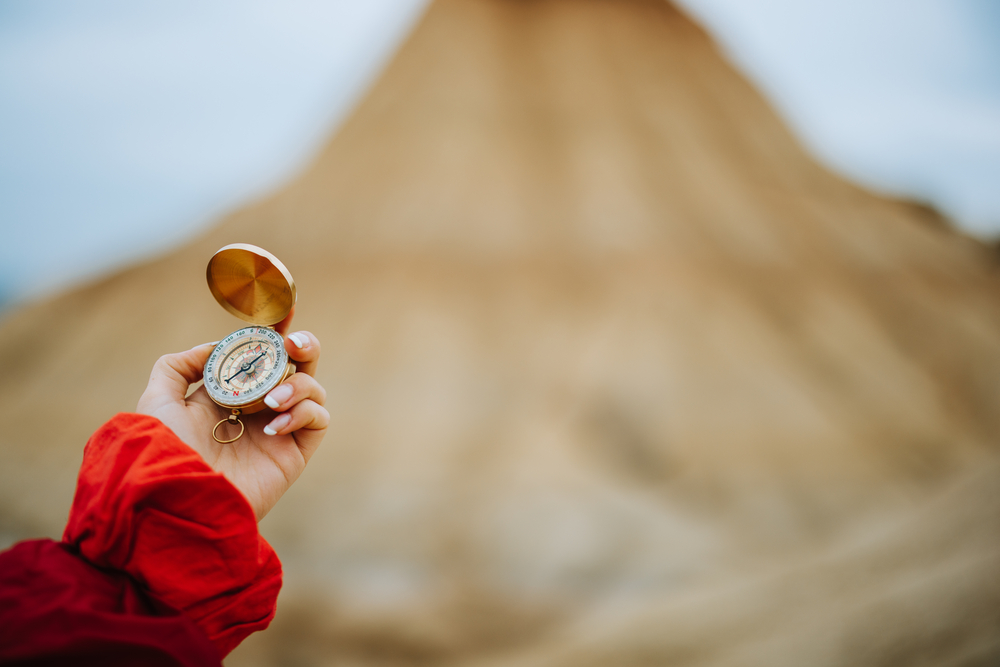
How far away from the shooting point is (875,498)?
13.2 metres

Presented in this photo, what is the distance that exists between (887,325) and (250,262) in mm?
18510

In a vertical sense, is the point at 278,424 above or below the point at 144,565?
above

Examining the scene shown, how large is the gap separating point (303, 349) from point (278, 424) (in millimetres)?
228

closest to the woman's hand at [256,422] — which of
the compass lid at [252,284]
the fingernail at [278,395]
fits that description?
the fingernail at [278,395]

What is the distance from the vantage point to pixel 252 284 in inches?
74.8

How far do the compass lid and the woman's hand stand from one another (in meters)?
0.16

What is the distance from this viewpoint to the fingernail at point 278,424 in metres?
1.60

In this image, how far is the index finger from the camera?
69.1 inches

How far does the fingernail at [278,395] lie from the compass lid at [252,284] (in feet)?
1.12

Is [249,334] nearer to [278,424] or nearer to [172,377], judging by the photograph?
[172,377]

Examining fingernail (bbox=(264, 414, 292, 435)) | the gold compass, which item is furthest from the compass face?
fingernail (bbox=(264, 414, 292, 435))

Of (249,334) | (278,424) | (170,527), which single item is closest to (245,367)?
(249,334)

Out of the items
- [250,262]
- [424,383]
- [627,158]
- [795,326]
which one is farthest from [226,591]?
[627,158]

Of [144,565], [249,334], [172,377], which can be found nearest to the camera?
[144,565]
